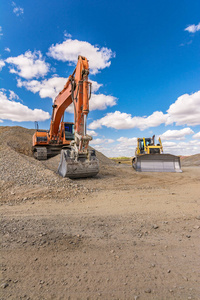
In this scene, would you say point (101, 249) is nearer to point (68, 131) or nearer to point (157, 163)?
point (157, 163)

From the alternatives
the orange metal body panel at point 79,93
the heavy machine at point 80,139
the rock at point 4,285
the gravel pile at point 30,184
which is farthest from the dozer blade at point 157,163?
the rock at point 4,285

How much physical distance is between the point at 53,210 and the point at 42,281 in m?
2.22

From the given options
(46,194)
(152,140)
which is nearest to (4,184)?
(46,194)

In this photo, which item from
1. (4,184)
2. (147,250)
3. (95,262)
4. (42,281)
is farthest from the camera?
(4,184)

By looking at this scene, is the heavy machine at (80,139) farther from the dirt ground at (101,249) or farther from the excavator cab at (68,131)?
the excavator cab at (68,131)

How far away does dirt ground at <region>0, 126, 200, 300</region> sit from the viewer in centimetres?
158

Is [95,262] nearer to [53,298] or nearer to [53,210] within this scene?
[53,298]

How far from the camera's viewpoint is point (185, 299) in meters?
1.46

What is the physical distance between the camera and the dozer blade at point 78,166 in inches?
294

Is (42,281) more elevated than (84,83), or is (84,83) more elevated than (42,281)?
(84,83)

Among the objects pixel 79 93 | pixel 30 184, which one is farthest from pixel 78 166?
pixel 79 93

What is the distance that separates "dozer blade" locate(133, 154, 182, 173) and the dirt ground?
7.71m

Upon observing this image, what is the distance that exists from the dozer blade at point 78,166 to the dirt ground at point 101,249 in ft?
10.1

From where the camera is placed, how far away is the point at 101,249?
2.20 metres
